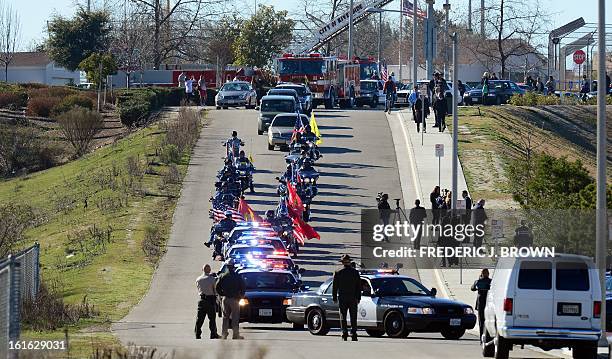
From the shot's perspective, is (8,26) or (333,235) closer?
(333,235)

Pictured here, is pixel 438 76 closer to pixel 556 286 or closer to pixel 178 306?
pixel 178 306

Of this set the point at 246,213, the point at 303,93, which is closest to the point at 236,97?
the point at 303,93

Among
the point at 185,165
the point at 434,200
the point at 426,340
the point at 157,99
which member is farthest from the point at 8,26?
the point at 426,340

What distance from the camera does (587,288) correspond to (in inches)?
797

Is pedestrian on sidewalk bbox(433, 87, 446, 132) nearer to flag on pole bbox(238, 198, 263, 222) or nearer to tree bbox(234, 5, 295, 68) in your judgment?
flag on pole bbox(238, 198, 263, 222)

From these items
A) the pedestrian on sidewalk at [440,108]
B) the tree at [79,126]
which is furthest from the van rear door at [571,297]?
the tree at [79,126]

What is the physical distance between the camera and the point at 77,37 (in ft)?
333

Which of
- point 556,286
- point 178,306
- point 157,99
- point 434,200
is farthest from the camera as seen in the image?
point 157,99

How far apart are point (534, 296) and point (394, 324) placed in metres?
5.08

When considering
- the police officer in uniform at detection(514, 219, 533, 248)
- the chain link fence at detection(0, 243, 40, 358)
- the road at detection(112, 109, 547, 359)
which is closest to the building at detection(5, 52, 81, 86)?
the road at detection(112, 109, 547, 359)

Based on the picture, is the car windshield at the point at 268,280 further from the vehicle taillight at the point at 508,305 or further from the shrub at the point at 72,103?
the shrub at the point at 72,103

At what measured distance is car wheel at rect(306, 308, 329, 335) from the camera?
25594 millimetres

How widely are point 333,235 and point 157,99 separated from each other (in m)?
33.9

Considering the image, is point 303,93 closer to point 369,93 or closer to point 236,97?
point 236,97
